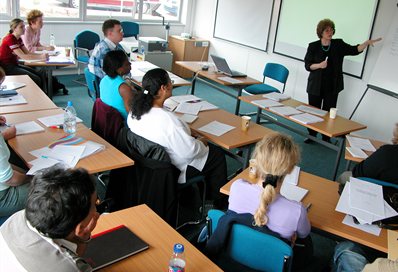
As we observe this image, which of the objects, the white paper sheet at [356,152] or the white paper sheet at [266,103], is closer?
the white paper sheet at [356,152]

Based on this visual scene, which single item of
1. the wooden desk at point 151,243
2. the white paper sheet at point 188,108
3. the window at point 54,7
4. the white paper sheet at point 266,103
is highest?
the window at point 54,7

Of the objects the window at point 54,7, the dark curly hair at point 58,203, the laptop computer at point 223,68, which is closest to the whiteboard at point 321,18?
the laptop computer at point 223,68

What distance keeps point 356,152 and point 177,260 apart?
218cm

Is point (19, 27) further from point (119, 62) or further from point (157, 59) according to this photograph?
Answer: point (157, 59)

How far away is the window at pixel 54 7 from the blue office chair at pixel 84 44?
32.6 inches

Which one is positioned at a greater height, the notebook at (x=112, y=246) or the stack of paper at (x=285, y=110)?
the stack of paper at (x=285, y=110)

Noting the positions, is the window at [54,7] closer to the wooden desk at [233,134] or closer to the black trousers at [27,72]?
the black trousers at [27,72]

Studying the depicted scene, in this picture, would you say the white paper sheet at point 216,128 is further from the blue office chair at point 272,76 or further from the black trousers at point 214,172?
the blue office chair at point 272,76

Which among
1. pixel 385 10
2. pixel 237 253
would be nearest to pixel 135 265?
pixel 237 253

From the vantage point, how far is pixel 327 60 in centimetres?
488

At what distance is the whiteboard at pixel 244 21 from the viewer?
679cm

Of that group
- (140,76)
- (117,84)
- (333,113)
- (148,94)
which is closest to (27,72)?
(140,76)

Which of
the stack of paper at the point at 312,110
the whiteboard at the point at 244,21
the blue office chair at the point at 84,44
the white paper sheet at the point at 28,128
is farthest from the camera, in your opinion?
the whiteboard at the point at 244,21

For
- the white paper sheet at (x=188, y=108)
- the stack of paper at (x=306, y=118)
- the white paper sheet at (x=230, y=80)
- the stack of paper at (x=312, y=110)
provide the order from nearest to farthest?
the white paper sheet at (x=188, y=108), the stack of paper at (x=306, y=118), the stack of paper at (x=312, y=110), the white paper sheet at (x=230, y=80)
